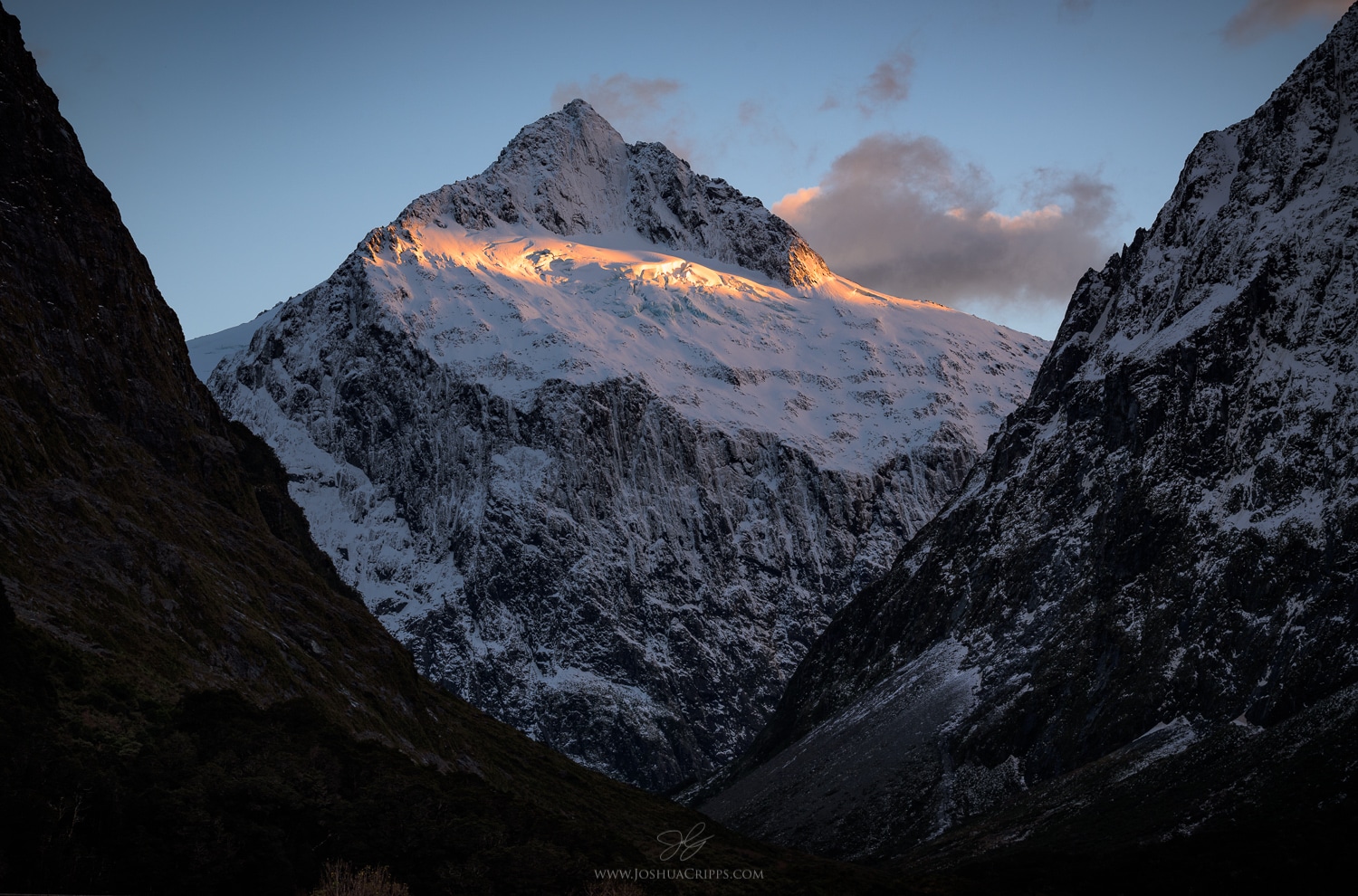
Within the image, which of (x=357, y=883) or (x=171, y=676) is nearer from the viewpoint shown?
(x=357, y=883)

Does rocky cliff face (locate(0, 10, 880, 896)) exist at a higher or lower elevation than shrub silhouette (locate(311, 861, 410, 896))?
higher
